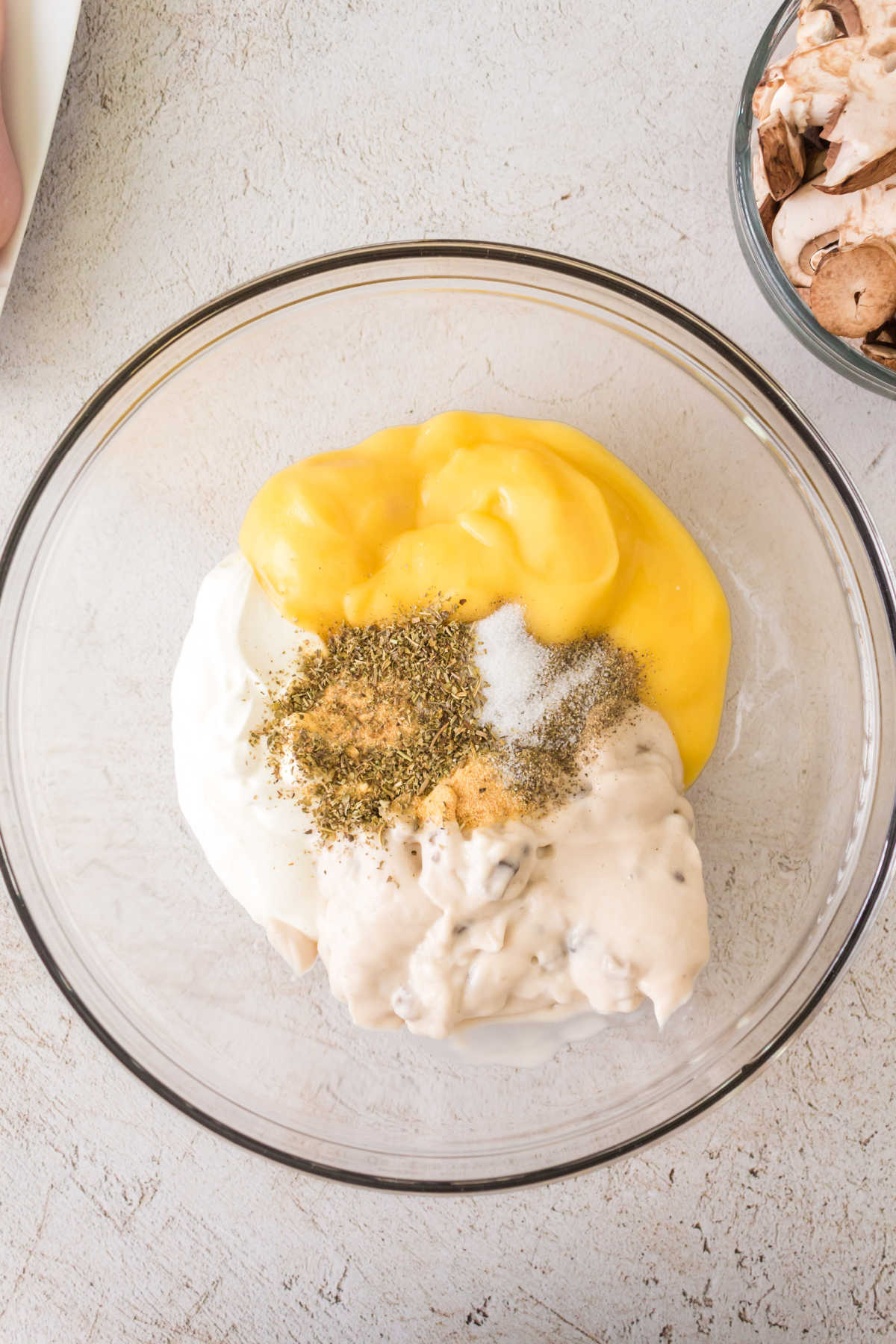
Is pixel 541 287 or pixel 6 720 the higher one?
pixel 541 287

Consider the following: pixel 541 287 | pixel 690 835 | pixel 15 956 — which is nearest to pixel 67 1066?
pixel 15 956

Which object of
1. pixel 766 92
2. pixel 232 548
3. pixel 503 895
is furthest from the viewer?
pixel 232 548

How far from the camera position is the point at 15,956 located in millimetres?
1426

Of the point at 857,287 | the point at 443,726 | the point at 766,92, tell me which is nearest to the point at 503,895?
the point at 443,726

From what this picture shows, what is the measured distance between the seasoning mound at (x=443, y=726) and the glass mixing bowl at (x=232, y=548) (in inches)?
13.0

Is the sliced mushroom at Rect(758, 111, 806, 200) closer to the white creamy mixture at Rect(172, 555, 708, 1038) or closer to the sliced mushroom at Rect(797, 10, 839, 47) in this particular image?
the sliced mushroom at Rect(797, 10, 839, 47)

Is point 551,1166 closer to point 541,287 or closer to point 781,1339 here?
point 781,1339

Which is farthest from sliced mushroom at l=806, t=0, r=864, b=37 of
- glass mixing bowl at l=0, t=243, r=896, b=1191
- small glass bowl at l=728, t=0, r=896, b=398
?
glass mixing bowl at l=0, t=243, r=896, b=1191

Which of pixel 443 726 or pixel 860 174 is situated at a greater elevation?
pixel 860 174

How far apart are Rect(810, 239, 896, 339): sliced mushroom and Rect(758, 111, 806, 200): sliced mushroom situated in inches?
4.4

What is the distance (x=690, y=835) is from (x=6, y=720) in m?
1.00

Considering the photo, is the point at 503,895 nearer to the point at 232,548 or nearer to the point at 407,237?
the point at 232,548

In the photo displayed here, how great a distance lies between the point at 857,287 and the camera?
1.09 m

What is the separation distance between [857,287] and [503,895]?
33.6 inches
